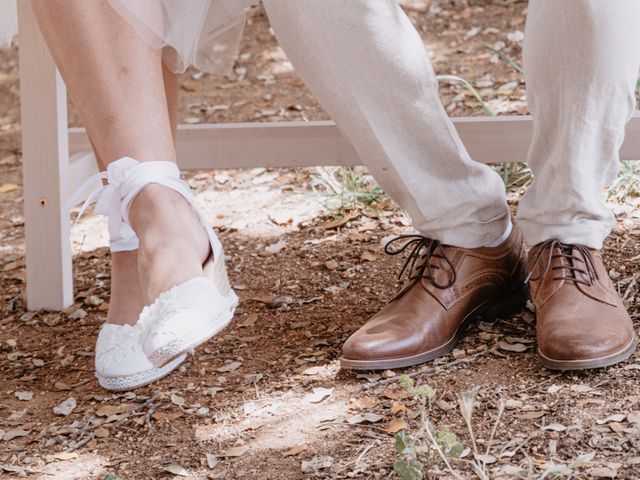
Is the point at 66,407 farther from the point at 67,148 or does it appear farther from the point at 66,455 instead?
the point at 67,148

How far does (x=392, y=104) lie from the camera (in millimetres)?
1450

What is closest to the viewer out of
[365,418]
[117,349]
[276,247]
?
[365,418]

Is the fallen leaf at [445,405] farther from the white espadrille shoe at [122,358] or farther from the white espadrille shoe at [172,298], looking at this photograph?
the white espadrille shoe at [122,358]

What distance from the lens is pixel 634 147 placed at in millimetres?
1876

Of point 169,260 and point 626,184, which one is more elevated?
point 169,260

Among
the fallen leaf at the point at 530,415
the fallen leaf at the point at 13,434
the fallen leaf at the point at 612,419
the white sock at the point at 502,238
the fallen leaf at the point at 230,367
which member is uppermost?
the white sock at the point at 502,238

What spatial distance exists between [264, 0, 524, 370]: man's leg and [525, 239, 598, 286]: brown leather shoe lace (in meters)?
0.09

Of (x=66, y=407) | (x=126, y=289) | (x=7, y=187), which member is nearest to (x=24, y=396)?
(x=66, y=407)

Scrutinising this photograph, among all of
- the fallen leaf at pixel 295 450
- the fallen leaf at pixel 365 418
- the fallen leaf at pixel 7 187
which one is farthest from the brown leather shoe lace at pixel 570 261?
the fallen leaf at pixel 7 187

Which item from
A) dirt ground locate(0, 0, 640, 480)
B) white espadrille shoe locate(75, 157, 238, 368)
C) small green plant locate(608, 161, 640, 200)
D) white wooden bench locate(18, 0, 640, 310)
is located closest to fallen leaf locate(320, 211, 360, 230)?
dirt ground locate(0, 0, 640, 480)

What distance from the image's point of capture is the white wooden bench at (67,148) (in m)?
1.84

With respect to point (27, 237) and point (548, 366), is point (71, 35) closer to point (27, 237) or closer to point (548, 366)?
point (27, 237)

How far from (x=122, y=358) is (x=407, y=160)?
560mm

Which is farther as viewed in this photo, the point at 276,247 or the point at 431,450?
the point at 276,247
